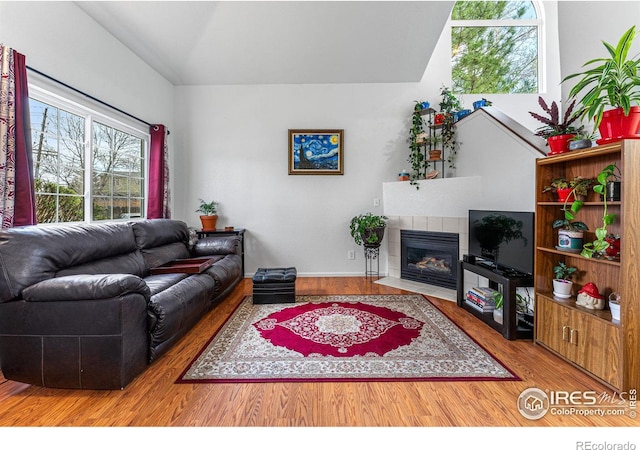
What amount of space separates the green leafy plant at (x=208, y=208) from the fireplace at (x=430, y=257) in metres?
2.72

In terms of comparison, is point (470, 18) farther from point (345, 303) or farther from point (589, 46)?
point (345, 303)

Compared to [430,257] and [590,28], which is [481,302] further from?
[590,28]

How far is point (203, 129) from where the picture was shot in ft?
14.4

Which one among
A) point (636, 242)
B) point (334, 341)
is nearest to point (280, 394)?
point (334, 341)

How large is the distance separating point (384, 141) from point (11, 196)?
3964mm

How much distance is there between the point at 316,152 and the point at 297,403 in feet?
11.2

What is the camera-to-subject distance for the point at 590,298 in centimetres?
188

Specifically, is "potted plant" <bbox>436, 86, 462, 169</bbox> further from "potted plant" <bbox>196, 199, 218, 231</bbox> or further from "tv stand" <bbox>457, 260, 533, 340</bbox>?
"potted plant" <bbox>196, 199, 218, 231</bbox>

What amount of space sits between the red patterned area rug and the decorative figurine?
0.66 metres

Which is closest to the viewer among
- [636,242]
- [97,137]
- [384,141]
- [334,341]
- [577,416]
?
[577,416]

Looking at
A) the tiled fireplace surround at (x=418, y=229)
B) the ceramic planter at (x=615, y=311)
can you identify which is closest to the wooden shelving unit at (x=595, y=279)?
the ceramic planter at (x=615, y=311)

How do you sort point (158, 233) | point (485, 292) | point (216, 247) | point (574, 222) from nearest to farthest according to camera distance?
point (574, 222) → point (485, 292) → point (158, 233) → point (216, 247)

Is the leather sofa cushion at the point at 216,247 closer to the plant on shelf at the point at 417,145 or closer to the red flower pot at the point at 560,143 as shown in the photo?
the plant on shelf at the point at 417,145

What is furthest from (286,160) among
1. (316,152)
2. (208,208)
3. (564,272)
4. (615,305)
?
(615,305)
